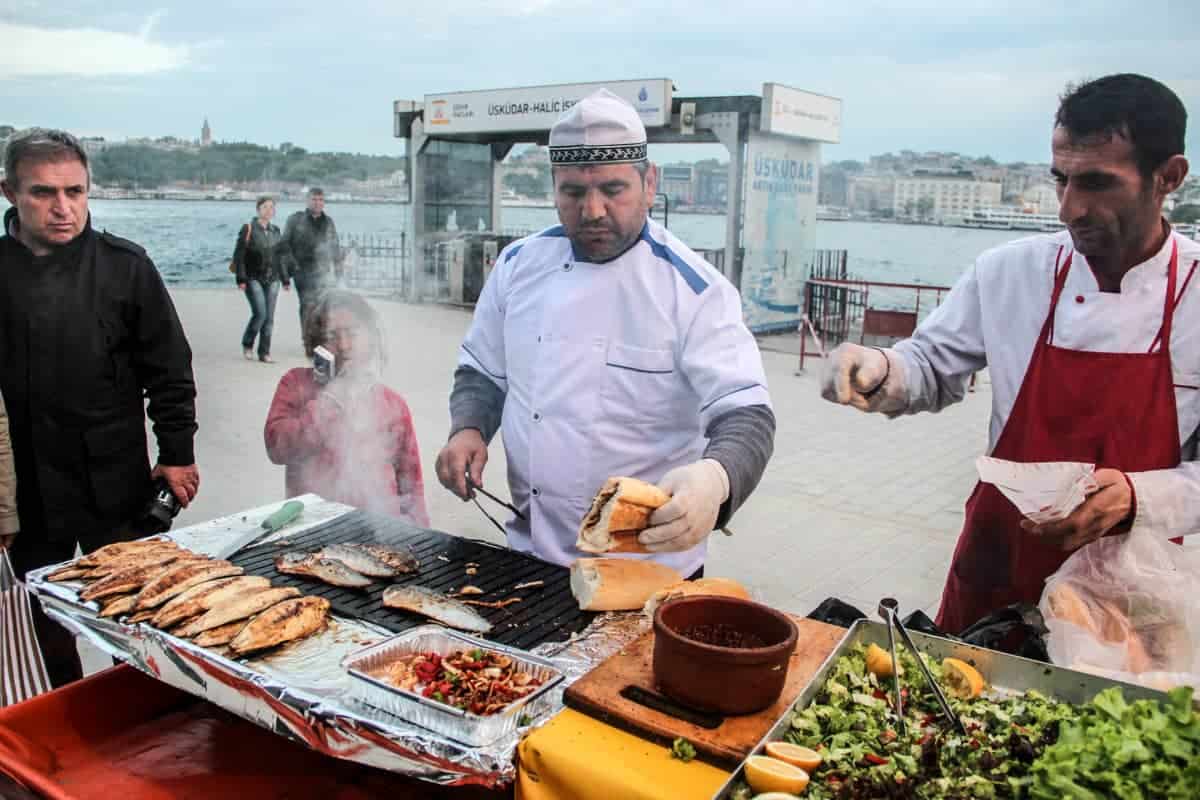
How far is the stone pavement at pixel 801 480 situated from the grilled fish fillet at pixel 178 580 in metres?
2.05

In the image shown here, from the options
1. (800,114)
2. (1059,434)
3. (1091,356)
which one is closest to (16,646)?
(1059,434)

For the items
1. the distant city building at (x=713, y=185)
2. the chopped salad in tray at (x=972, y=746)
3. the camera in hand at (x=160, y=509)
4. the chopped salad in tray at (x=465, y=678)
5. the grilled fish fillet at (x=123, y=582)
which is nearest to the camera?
the chopped salad in tray at (x=972, y=746)

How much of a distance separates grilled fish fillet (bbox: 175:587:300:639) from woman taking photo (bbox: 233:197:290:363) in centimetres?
933

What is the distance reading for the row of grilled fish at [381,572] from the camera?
7.90 feet

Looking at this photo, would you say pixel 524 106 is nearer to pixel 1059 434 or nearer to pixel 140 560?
pixel 140 560

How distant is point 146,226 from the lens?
1002 cm

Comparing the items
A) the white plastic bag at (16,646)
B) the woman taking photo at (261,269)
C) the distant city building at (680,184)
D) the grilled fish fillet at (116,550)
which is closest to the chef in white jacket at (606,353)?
the grilled fish fillet at (116,550)

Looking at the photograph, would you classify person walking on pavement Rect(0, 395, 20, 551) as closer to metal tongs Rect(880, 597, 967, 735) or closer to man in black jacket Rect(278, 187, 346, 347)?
metal tongs Rect(880, 597, 967, 735)

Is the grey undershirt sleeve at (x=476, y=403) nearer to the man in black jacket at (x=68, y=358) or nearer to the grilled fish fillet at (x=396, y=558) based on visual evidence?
the grilled fish fillet at (x=396, y=558)

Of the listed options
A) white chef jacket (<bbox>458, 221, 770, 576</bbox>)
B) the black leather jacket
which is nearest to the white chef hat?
white chef jacket (<bbox>458, 221, 770, 576</bbox>)

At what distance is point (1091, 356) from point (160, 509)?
3.44 m

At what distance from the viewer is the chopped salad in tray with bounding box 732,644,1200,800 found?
4.75 feet

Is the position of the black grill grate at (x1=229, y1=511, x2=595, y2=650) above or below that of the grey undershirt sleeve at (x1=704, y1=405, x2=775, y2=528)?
below

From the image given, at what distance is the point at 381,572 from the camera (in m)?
2.69
